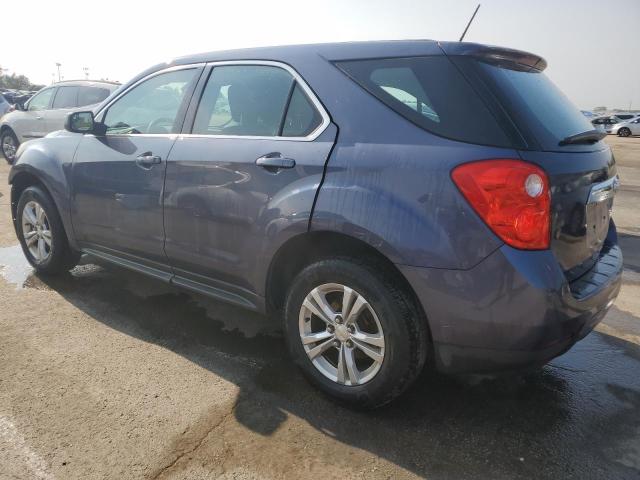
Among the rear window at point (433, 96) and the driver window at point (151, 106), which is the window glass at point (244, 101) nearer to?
the driver window at point (151, 106)

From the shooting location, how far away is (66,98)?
9641mm

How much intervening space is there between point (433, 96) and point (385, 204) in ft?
1.72

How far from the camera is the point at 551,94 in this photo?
253 cm

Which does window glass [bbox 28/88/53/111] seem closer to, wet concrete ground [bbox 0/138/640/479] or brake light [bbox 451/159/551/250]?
wet concrete ground [bbox 0/138/640/479]

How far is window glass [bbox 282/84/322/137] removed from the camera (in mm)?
2500

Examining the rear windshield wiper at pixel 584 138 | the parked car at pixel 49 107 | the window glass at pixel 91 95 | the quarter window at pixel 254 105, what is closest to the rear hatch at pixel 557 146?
the rear windshield wiper at pixel 584 138

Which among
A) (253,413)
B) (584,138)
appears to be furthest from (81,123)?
(584,138)

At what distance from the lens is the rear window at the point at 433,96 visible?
2.07 metres

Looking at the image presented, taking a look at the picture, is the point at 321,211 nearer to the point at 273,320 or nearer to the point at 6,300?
the point at 273,320

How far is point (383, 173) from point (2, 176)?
10230mm

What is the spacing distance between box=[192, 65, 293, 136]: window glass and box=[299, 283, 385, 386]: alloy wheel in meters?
0.93

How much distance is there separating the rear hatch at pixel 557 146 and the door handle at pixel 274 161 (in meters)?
0.89

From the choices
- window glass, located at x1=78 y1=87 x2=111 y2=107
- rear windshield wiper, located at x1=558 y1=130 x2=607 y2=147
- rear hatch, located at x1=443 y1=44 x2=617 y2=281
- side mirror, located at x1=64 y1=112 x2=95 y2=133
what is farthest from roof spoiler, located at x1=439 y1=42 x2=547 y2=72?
window glass, located at x1=78 y1=87 x2=111 y2=107

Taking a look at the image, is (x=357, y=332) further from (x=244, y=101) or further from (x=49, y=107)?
(x=49, y=107)
